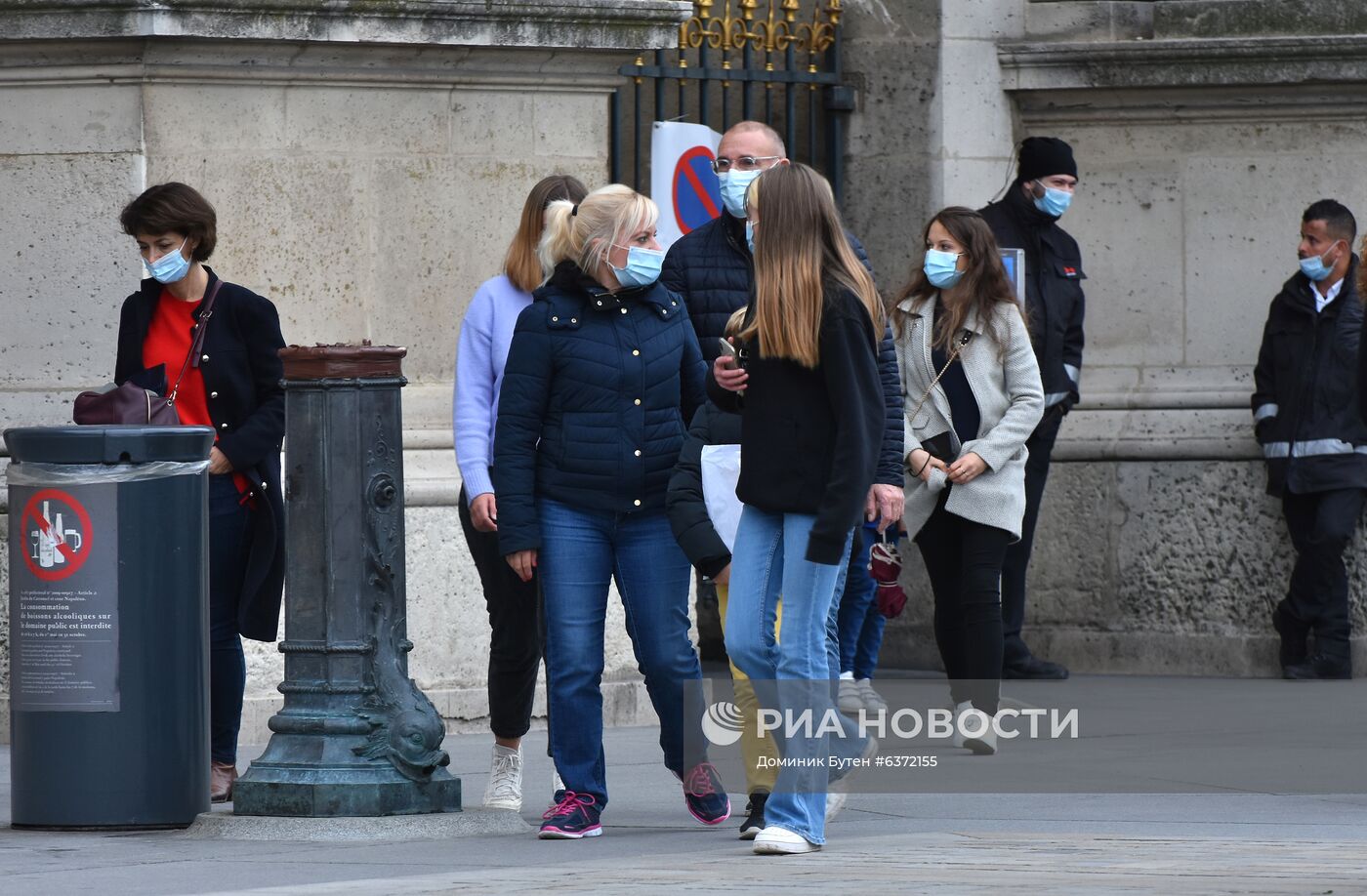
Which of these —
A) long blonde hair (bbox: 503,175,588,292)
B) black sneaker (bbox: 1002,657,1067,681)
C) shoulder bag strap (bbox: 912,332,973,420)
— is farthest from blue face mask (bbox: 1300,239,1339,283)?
long blonde hair (bbox: 503,175,588,292)

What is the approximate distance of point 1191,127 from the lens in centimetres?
1110

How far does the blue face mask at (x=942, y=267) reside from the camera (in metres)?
8.44

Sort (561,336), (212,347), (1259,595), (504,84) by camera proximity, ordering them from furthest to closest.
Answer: (1259,595) → (504,84) → (212,347) → (561,336)

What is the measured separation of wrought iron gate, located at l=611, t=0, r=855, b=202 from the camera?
10.6m

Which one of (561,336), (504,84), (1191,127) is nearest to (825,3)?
(1191,127)

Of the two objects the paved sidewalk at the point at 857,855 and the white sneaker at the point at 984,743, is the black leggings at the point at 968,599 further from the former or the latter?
the paved sidewalk at the point at 857,855

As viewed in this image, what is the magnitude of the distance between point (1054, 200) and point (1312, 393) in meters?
1.30

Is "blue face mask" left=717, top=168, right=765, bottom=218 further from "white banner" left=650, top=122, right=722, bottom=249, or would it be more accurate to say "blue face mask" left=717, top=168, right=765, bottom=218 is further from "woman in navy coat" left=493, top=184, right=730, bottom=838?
"white banner" left=650, top=122, right=722, bottom=249

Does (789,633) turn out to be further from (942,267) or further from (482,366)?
(942,267)

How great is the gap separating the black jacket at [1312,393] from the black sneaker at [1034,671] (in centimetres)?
114

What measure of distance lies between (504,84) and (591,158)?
0.44 metres

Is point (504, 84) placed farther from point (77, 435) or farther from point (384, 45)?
point (77, 435)

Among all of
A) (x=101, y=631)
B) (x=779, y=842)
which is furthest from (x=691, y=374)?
(x=101, y=631)

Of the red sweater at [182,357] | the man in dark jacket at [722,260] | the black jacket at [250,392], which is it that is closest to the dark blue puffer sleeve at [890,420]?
the man in dark jacket at [722,260]
